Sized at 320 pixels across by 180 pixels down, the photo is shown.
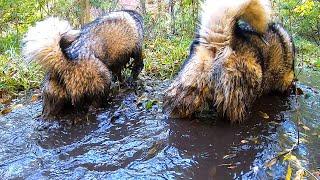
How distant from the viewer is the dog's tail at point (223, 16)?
4.42 meters

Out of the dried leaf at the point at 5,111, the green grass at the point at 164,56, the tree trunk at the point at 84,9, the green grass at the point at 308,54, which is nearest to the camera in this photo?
the dried leaf at the point at 5,111

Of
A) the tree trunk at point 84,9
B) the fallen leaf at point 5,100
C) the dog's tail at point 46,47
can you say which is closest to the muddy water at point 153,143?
the fallen leaf at point 5,100

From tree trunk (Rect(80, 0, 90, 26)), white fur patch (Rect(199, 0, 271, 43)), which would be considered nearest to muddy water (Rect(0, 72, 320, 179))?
white fur patch (Rect(199, 0, 271, 43))

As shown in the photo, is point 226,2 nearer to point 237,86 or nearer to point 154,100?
point 237,86

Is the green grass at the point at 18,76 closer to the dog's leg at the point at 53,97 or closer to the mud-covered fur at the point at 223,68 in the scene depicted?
the dog's leg at the point at 53,97

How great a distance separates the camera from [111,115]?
504 centimetres

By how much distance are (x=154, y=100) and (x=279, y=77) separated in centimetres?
168

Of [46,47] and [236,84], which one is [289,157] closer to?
[236,84]

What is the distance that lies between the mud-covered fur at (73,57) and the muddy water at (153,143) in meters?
0.30

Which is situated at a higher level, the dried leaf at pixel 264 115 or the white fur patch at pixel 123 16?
the white fur patch at pixel 123 16

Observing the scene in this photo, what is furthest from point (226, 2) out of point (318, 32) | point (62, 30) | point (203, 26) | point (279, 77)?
point (318, 32)

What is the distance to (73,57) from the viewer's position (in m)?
4.73

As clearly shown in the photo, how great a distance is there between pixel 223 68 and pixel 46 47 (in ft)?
6.34

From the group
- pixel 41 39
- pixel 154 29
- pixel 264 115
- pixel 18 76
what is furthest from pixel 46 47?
pixel 154 29
